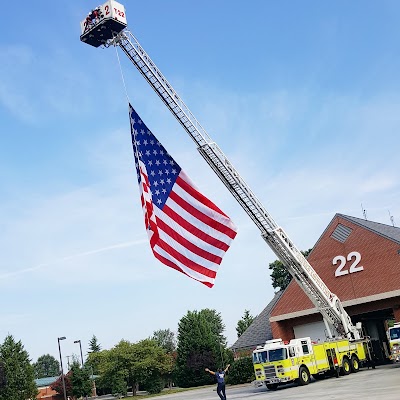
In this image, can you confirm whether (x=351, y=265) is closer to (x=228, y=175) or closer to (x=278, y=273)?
(x=228, y=175)

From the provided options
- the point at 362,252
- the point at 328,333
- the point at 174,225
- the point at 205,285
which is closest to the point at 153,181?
the point at 174,225

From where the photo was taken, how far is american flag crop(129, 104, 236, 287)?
21.6m

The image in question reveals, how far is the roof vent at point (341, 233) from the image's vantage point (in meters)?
39.6

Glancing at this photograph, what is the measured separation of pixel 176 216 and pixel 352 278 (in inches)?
807

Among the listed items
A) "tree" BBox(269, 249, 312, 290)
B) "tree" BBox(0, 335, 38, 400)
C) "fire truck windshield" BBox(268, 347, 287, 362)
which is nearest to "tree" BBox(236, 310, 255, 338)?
"tree" BBox(269, 249, 312, 290)

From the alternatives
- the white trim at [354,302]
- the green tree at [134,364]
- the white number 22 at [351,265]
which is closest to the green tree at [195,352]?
the green tree at [134,364]

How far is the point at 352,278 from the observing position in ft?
126

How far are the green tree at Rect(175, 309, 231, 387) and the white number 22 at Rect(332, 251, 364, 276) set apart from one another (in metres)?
21.2

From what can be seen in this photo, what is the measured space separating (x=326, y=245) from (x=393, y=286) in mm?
5691

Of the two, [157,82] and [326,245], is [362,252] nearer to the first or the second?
[326,245]

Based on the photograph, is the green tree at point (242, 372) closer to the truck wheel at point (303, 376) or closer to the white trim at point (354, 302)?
the white trim at point (354, 302)

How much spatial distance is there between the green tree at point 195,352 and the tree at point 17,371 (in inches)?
669

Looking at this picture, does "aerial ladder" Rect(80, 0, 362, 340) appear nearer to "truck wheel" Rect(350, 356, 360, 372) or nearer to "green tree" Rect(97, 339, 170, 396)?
"truck wheel" Rect(350, 356, 360, 372)

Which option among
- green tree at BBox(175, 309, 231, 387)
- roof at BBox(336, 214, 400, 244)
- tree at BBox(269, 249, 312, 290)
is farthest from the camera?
tree at BBox(269, 249, 312, 290)
